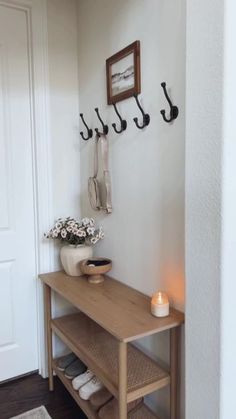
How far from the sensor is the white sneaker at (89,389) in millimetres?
1541

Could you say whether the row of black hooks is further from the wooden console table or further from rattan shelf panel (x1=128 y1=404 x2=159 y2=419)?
rattan shelf panel (x1=128 y1=404 x2=159 y2=419)

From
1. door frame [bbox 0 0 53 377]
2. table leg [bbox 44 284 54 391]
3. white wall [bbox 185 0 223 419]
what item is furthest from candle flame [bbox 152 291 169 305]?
door frame [bbox 0 0 53 377]

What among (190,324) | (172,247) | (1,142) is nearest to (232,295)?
(190,324)

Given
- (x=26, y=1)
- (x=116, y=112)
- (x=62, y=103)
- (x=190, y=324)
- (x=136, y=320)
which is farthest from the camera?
(x=62, y=103)

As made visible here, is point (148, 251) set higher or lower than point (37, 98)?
lower

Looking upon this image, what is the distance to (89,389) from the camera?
1.56 metres

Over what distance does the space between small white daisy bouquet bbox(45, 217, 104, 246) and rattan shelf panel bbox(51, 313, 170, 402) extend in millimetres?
456

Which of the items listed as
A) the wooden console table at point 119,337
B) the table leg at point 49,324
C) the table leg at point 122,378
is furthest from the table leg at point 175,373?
the table leg at point 49,324

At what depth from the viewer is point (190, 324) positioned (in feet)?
3.34

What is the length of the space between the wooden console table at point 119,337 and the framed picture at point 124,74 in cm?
93

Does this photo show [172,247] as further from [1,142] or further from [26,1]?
[26,1]

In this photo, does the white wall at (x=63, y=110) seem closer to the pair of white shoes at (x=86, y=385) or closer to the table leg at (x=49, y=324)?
the table leg at (x=49, y=324)

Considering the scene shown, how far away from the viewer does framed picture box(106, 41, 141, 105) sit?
1.45 metres

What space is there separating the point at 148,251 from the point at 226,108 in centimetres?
77
